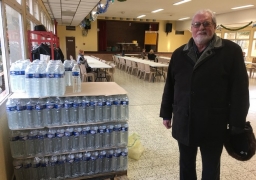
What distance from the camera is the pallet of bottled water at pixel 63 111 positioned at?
194 centimetres

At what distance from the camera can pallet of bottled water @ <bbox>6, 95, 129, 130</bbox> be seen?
1.94 metres

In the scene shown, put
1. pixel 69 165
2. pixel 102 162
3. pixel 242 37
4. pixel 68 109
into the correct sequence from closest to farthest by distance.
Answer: pixel 68 109 < pixel 69 165 < pixel 102 162 < pixel 242 37

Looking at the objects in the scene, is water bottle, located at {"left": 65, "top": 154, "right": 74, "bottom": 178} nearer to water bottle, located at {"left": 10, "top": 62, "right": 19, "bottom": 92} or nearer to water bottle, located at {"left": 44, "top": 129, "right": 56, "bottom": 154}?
water bottle, located at {"left": 44, "top": 129, "right": 56, "bottom": 154}

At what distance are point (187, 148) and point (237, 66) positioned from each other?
79 cm

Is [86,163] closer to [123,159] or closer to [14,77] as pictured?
[123,159]

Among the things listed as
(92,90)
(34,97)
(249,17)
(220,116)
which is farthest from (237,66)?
(249,17)

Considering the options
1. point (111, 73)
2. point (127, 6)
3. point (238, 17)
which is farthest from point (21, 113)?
point (238, 17)

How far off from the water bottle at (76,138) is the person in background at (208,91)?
1.04 m

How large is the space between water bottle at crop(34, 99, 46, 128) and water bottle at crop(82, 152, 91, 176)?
23.0 inches

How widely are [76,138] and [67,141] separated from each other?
0.32 ft

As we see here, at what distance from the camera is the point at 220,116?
155cm

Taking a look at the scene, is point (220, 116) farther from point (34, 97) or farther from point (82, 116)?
point (34, 97)

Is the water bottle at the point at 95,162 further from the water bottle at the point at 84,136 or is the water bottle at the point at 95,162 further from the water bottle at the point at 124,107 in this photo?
the water bottle at the point at 124,107

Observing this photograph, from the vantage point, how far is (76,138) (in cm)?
219
